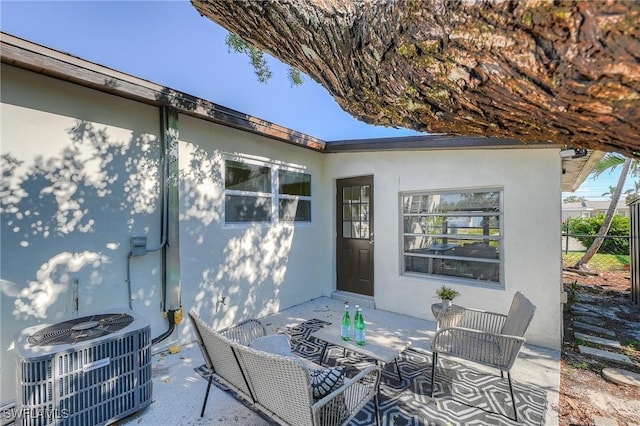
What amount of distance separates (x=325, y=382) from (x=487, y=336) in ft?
6.96

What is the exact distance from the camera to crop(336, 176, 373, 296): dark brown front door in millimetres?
5980

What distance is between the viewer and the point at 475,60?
3.27ft

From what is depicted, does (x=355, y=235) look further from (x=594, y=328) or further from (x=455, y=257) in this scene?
(x=594, y=328)

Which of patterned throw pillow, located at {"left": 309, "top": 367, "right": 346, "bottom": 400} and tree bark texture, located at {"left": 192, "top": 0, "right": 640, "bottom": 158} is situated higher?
tree bark texture, located at {"left": 192, "top": 0, "right": 640, "bottom": 158}

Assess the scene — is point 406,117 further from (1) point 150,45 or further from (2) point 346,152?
(1) point 150,45

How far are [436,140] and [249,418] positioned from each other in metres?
4.51

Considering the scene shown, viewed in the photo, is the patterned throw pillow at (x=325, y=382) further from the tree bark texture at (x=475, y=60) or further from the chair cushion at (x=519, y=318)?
the chair cushion at (x=519, y=318)

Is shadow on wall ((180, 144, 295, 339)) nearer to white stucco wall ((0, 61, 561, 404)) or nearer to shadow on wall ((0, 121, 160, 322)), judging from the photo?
white stucco wall ((0, 61, 561, 404))

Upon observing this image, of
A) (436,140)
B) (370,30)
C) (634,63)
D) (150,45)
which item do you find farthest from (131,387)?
(150,45)

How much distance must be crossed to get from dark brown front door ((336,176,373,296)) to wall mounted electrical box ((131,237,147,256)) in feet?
12.7

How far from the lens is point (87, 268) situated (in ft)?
10.7

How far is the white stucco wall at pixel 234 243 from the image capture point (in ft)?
13.8

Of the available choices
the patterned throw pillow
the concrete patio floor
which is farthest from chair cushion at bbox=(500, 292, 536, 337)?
the patterned throw pillow

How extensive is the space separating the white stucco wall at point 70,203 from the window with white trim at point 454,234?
4174 mm
